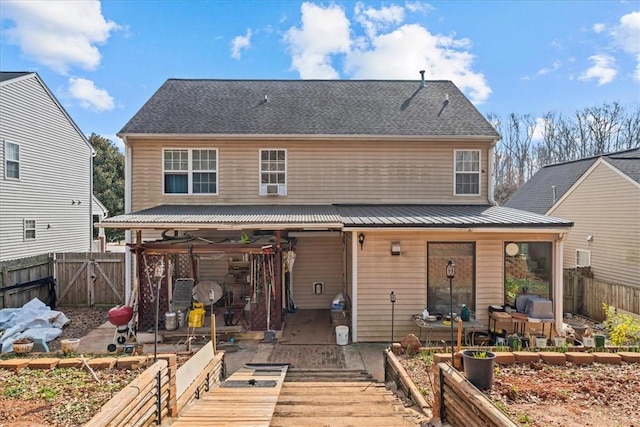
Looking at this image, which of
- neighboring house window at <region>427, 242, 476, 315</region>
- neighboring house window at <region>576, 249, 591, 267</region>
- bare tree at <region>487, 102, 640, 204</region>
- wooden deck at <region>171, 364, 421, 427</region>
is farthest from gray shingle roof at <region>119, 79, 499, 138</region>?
bare tree at <region>487, 102, 640, 204</region>

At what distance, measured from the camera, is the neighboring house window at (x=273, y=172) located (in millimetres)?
11508

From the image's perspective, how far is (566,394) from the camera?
4.39m

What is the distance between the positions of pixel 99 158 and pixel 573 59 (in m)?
34.8

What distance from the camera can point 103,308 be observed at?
11.9 m

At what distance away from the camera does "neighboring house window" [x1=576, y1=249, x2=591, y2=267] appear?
14.0m

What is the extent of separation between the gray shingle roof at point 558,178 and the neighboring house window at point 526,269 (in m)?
6.11

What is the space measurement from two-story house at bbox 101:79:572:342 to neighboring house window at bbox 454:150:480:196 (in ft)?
0.11

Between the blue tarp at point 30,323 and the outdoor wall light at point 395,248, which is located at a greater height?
the outdoor wall light at point 395,248

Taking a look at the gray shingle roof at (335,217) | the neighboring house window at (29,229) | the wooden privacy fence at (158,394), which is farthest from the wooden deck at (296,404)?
the neighboring house window at (29,229)

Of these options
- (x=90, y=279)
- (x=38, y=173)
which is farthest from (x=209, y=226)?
(x=38, y=173)

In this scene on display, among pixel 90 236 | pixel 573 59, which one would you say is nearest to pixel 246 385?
pixel 90 236

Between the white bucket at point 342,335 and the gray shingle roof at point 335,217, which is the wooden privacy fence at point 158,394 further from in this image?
the gray shingle roof at point 335,217

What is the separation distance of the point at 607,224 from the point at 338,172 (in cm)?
1018

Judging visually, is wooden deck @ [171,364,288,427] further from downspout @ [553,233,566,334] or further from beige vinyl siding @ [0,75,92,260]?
beige vinyl siding @ [0,75,92,260]
